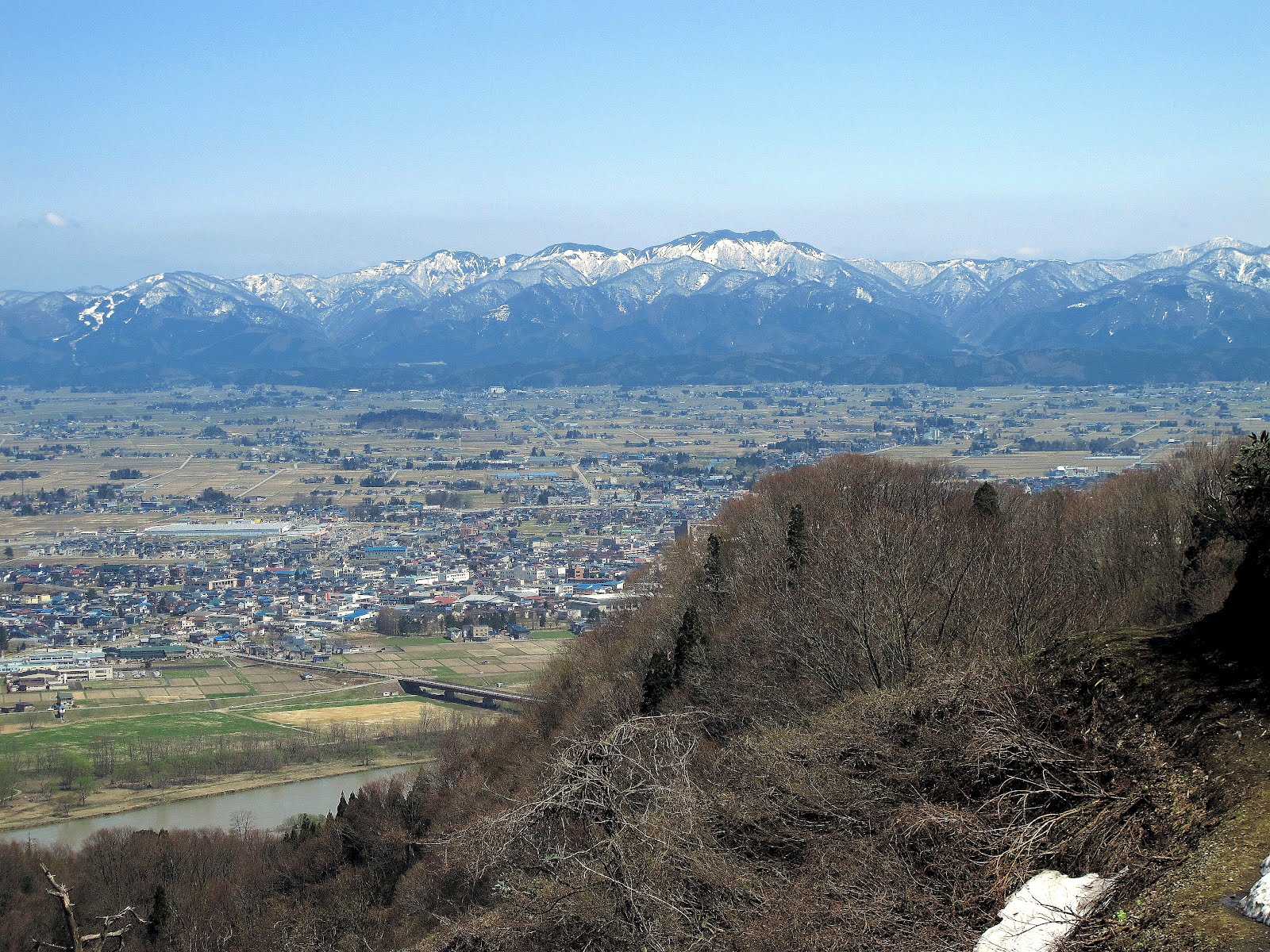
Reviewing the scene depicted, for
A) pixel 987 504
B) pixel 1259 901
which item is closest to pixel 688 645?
pixel 987 504

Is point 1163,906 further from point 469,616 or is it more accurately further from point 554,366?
point 554,366

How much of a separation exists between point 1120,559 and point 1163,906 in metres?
12.7

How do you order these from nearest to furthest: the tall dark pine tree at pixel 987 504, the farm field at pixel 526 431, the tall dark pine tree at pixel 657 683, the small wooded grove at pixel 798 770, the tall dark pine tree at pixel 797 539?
1. the small wooded grove at pixel 798 770
2. the tall dark pine tree at pixel 657 683
3. the tall dark pine tree at pixel 797 539
4. the tall dark pine tree at pixel 987 504
5. the farm field at pixel 526 431

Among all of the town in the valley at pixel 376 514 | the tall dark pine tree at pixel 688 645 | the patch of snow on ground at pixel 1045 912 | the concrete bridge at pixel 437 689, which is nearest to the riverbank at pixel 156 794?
the town in the valley at pixel 376 514

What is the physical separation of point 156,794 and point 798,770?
65.5 feet

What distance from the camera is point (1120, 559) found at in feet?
57.1

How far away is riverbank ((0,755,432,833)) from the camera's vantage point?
76.5 feet

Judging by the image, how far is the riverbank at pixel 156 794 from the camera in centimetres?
2333

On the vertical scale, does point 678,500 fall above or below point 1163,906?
below

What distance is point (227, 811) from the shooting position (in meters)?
24.0

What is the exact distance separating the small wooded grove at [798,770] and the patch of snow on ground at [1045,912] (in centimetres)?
17

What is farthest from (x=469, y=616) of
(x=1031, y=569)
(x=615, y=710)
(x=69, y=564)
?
(x=1031, y=569)

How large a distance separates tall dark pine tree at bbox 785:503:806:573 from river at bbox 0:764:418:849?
1110cm

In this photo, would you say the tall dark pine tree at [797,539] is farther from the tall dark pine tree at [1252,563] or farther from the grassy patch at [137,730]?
the grassy patch at [137,730]
